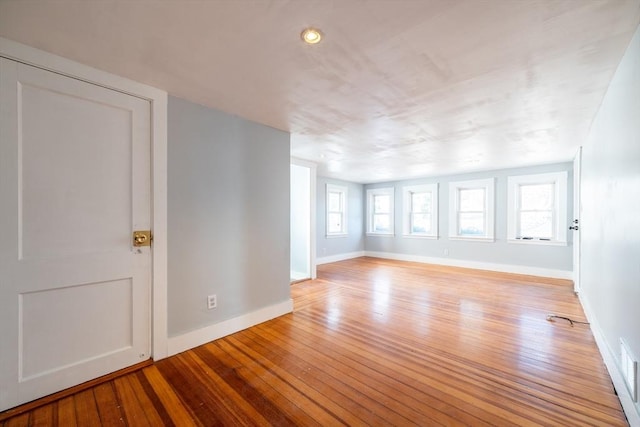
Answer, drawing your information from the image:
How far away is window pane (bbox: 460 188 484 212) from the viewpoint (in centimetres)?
595

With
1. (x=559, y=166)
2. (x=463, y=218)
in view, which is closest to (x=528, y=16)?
(x=559, y=166)

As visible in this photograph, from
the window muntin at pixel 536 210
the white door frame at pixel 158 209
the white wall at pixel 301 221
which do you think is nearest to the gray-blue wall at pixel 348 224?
the white wall at pixel 301 221

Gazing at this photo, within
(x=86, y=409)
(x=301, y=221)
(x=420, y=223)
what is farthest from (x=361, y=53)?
(x=420, y=223)

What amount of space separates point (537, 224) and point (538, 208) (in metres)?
0.32

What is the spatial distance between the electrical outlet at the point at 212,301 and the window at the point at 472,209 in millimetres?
5602

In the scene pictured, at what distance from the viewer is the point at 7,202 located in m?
1.55

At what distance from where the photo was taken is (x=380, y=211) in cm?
766

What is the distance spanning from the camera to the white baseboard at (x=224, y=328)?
2.25 metres

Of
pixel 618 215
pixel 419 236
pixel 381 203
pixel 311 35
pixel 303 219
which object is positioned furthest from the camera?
pixel 381 203

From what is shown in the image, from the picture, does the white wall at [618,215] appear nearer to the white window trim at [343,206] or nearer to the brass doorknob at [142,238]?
the brass doorknob at [142,238]

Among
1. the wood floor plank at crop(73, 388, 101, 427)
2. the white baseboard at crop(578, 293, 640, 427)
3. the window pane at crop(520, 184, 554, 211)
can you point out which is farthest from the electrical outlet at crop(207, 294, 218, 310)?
the window pane at crop(520, 184, 554, 211)

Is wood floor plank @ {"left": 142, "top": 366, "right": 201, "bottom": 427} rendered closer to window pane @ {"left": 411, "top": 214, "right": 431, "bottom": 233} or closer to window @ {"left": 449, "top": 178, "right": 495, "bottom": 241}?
window @ {"left": 449, "top": 178, "right": 495, "bottom": 241}

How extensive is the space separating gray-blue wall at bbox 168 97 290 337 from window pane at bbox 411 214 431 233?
476 cm

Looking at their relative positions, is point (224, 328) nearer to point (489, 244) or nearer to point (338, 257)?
point (338, 257)
